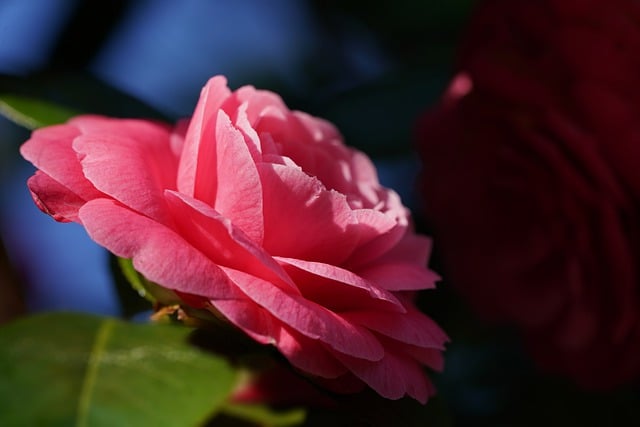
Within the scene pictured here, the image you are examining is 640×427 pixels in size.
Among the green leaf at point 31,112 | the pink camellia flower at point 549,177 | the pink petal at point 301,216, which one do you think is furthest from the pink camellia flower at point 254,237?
the pink camellia flower at point 549,177

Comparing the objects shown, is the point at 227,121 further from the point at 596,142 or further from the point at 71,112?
the point at 596,142

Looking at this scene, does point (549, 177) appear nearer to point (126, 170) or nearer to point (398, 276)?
point (398, 276)

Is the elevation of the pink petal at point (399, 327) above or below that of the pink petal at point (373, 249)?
below

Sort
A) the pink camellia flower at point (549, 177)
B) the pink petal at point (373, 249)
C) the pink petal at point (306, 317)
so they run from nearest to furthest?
1. the pink petal at point (306, 317)
2. the pink petal at point (373, 249)
3. the pink camellia flower at point (549, 177)

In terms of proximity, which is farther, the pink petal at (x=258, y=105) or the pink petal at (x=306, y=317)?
the pink petal at (x=258, y=105)

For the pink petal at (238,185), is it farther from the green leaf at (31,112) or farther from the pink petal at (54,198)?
the green leaf at (31,112)

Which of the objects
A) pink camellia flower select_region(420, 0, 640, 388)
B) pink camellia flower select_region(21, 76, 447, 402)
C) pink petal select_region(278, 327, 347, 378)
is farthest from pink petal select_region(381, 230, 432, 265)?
pink camellia flower select_region(420, 0, 640, 388)

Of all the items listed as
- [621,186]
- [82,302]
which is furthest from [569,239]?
[82,302]
